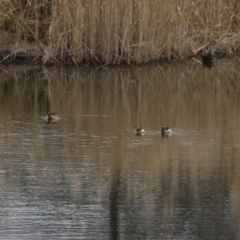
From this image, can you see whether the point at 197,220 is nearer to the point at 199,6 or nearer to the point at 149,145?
the point at 149,145

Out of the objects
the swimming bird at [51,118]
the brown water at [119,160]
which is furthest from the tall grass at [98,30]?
the swimming bird at [51,118]

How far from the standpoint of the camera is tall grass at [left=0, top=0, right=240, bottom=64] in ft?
41.9

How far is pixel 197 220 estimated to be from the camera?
568 centimetres

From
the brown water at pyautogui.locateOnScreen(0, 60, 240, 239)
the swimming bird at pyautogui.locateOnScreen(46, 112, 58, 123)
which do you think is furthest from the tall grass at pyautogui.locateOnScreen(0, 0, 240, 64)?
the swimming bird at pyautogui.locateOnScreen(46, 112, 58, 123)

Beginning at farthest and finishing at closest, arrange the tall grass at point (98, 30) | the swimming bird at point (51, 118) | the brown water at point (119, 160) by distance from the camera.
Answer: the tall grass at point (98, 30)
the swimming bird at point (51, 118)
the brown water at point (119, 160)

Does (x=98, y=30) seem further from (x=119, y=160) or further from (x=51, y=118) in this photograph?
(x=119, y=160)

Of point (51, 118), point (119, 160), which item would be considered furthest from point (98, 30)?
point (119, 160)

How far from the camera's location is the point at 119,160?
23.6ft

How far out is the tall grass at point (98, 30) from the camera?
12781 millimetres

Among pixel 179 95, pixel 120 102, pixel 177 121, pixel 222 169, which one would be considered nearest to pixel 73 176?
→ pixel 222 169

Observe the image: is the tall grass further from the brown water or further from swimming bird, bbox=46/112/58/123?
swimming bird, bbox=46/112/58/123

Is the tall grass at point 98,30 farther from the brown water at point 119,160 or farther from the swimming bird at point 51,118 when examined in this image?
the swimming bird at point 51,118

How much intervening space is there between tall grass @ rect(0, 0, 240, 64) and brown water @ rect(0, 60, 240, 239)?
4.34 feet

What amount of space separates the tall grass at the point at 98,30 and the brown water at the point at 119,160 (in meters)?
1.32
